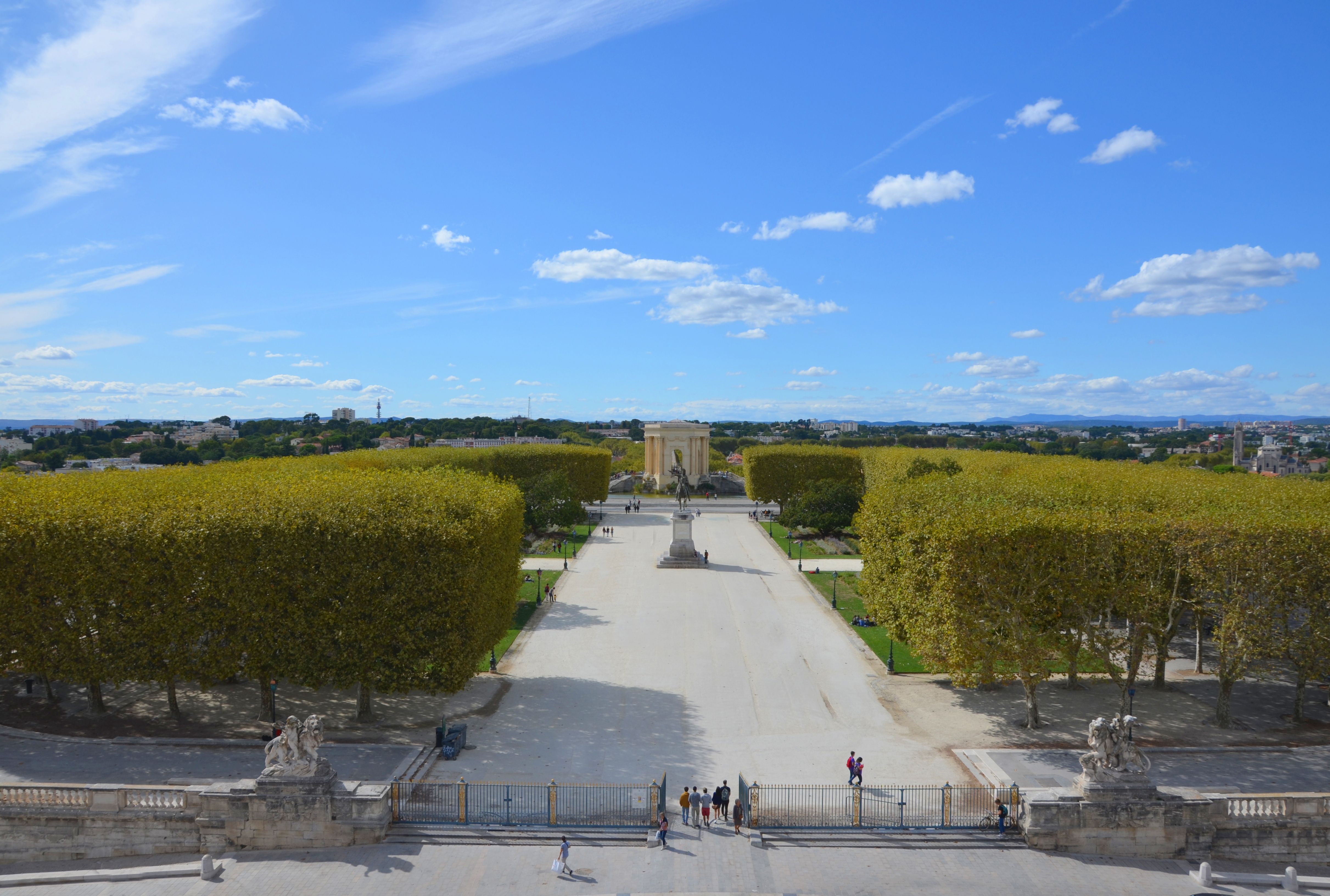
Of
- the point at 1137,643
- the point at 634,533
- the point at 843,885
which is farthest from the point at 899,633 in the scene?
the point at 634,533

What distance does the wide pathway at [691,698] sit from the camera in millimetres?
23469

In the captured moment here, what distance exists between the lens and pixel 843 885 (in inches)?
699

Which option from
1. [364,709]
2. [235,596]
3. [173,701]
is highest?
[235,596]

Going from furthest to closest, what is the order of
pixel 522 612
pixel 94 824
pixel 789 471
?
pixel 789 471 < pixel 522 612 < pixel 94 824

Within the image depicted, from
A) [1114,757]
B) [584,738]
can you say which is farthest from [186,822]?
[1114,757]

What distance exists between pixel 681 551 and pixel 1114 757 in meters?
37.2

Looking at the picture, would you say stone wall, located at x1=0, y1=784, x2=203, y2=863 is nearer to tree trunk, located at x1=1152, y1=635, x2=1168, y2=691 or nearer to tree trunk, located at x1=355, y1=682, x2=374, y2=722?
tree trunk, located at x1=355, y1=682, x2=374, y2=722

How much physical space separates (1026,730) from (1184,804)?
699 centimetres

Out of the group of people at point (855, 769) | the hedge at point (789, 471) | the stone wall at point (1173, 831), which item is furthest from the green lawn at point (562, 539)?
the stone wall at point (1173, 831)

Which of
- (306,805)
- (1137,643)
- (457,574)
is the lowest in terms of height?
(306,805)

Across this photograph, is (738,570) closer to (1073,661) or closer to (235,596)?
(1073,661)

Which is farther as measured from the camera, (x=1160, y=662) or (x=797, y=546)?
(x=797, y=546)

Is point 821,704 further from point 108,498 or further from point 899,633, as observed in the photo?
point 108,498

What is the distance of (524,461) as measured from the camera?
8069cm
